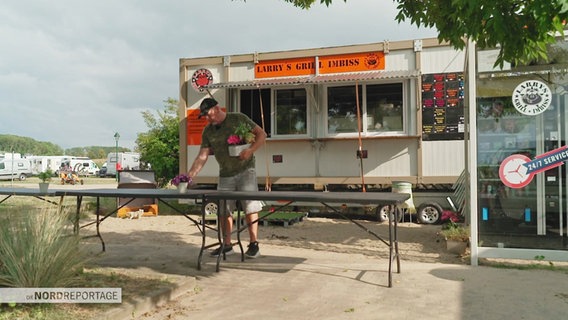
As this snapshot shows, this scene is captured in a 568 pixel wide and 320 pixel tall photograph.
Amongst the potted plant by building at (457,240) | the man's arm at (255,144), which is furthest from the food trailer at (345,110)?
the man's arm at (255,144)

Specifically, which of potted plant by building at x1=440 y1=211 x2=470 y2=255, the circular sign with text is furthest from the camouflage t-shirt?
the circular sign with text

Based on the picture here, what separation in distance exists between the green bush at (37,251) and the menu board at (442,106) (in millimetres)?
6816

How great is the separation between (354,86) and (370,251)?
4293 mm

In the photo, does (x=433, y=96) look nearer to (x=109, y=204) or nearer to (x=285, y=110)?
(x=285, y=110)

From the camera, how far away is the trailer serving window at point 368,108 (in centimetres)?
911

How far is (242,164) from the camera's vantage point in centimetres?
513

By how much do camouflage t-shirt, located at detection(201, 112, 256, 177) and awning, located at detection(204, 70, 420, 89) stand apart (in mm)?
3956

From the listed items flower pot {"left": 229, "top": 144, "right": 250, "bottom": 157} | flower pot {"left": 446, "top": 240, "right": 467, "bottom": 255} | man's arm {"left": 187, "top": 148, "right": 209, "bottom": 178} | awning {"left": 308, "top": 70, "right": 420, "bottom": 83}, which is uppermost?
awning {"left": 308, "top": 70, "right": 420, "bottom": 83}

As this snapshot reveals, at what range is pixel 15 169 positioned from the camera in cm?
3744

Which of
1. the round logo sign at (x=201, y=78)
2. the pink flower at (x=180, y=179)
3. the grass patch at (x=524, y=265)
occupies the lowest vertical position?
the grass patch at (x=524, y=265)

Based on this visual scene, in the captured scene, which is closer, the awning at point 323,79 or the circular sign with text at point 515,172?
the circular sign with text at point 515,172

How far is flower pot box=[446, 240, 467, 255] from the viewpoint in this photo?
18.7 ft

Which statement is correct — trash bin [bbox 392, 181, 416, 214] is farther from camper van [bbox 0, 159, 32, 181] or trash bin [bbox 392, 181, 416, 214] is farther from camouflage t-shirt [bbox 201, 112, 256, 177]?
camper van [bbox 0, 159, 32, 181]

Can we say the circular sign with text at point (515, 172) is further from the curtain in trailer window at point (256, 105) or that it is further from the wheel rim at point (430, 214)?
the curtain in trailer window at point (256, 105)
